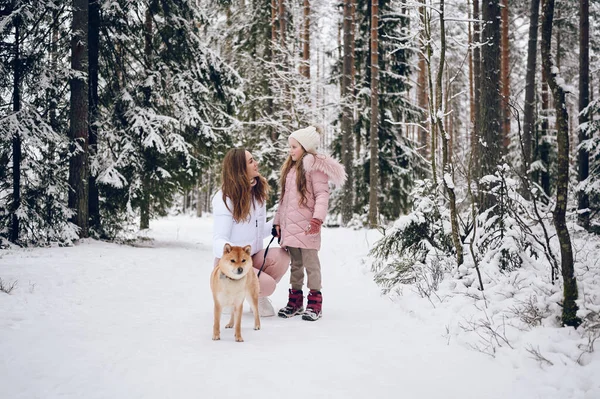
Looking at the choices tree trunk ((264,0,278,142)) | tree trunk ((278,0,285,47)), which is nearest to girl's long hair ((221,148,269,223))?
tree trunk ((264,0,278,142))

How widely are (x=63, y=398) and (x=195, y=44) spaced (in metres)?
10.4

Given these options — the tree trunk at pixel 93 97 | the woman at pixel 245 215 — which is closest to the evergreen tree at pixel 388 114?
the tree trunk at pixel 93 97

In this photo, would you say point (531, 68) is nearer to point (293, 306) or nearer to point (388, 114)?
point (388, 114)

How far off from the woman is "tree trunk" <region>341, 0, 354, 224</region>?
9757 millimetres

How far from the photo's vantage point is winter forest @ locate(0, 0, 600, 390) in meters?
4.45

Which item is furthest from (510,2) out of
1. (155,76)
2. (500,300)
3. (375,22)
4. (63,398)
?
(63,398)

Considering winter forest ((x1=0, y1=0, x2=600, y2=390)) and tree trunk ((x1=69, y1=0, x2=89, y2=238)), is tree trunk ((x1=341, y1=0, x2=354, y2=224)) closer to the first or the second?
winter forest ((x1=0, y1=0, x2=600, y2=390))

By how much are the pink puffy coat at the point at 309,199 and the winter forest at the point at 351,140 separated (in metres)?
1.43

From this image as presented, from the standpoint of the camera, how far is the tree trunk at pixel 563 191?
3.22 metres

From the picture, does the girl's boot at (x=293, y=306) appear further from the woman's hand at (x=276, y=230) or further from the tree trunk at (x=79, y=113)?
the tree trunk at (x=79, y=113)

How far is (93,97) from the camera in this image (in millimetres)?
10008

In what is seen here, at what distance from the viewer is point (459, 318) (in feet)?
→ 13.2

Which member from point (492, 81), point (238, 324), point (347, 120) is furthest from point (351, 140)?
point (238, 324)

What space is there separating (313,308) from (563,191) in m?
2.82
